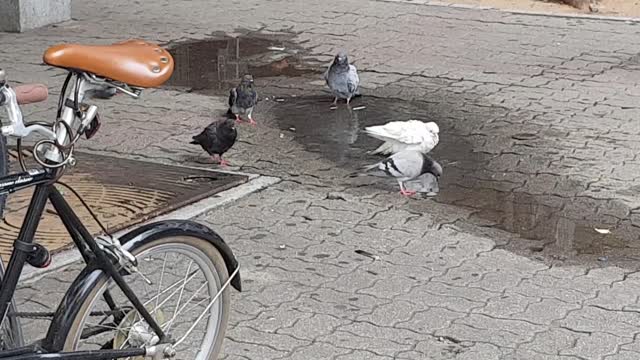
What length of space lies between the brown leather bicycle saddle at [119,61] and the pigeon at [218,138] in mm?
3598

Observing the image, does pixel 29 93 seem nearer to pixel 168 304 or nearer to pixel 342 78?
pixel 168 304

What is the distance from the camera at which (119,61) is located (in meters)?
3.46

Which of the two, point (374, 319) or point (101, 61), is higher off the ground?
point (101, 61)

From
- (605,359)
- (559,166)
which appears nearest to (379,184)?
(559,166)

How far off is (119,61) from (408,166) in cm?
375

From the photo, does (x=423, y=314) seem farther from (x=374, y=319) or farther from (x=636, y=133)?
(x=636, y=133)

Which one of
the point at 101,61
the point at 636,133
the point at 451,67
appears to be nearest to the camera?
the point at 101,61

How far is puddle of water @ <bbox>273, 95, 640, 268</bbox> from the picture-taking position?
249 inches

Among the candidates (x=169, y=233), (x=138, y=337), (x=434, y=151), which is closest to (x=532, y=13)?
(x=434, y=151)

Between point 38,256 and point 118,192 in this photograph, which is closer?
point 38,256

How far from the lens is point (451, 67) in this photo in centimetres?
1044

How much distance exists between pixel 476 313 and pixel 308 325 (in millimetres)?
806

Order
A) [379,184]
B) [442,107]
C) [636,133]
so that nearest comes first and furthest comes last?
[379,184], [636,133], [442,107]

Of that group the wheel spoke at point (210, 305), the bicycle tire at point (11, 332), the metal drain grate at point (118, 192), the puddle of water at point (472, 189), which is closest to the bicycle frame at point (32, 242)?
the bicycle tire at point (11, 332)
